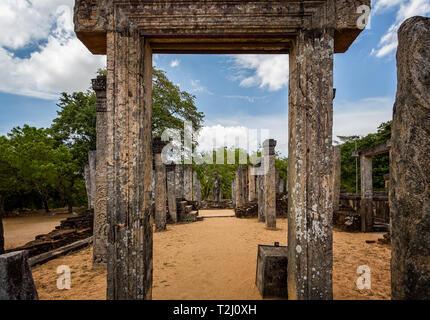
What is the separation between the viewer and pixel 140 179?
2.38 meters

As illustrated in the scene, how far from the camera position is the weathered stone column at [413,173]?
1659 mm

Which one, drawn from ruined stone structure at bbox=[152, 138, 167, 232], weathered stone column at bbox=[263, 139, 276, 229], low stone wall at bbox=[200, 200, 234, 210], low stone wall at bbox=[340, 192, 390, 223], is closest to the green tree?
low stone wall at bbox=[340, 192, 390, 223]

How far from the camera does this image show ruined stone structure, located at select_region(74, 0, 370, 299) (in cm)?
230

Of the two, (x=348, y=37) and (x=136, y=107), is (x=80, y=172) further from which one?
(x=348, y=37)

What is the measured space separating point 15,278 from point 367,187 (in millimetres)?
11425

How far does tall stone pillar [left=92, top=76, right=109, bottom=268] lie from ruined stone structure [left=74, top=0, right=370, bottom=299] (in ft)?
7.91

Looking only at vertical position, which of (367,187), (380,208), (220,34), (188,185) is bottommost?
(380,208)

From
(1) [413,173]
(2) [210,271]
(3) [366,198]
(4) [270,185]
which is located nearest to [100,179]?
(2) [210,271]

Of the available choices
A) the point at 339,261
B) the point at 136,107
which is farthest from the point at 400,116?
the point at 339,261

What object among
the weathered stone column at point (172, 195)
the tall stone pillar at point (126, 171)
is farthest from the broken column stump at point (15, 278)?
the weathered stone column at point (172, 195)

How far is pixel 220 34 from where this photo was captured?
2496 millimetres

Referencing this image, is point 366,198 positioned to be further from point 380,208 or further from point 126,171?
point 126,171

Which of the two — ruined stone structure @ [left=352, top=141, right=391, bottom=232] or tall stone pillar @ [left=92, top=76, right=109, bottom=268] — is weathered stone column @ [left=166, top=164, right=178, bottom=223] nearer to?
tall stone pillar @ [left=92, top=76, right=109, bottom=268]

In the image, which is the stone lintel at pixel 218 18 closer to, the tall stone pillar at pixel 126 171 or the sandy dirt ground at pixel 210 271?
the tall stone pillar at pixel 126 171
